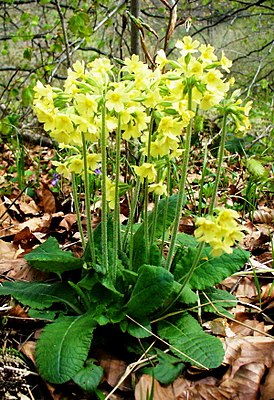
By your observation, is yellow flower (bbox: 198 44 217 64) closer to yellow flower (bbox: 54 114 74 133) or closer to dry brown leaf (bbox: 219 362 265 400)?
yellow flower (bbox: 54 114 74 133)

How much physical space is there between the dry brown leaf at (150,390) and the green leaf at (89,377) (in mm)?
129

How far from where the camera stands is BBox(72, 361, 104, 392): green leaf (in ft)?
4.96

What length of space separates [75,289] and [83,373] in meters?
0.38

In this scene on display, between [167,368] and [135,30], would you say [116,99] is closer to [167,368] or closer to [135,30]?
[167,368]

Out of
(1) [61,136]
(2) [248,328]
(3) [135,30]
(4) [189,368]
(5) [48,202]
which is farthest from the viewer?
(5) [48,202]

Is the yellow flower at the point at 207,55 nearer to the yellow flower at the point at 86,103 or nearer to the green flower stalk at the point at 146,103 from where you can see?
the green flower stalk at the point at 146,103

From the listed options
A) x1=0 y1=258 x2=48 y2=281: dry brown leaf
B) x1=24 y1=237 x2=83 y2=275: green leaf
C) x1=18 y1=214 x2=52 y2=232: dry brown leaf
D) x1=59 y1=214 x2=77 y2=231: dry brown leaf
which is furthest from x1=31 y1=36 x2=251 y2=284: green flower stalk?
x1=18 y1=214 x2=52 y2=232: dry brown leaf

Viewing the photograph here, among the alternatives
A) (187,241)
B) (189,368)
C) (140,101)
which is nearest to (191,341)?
(189,368)

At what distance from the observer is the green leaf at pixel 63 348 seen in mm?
1543

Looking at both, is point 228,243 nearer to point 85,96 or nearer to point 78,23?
point 85,96

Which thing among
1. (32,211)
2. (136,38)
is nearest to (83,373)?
(32,211)

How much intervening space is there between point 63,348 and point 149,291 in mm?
345

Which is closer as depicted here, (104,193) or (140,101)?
(140,101)

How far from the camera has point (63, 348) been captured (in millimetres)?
1613
